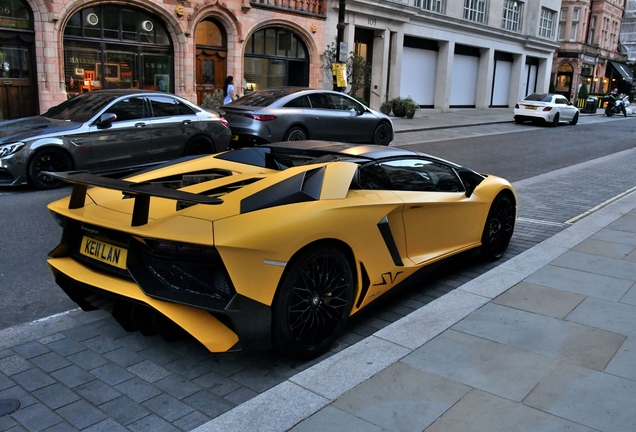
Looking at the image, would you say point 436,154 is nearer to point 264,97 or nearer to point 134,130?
point 264,97

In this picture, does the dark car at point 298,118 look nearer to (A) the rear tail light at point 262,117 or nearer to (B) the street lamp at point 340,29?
(A) the rear tail light at point 262,117

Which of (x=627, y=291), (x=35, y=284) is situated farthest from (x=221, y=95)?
(x=627, y=291)

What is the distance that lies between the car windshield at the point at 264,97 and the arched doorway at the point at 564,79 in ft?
163

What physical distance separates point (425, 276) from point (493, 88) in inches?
1561

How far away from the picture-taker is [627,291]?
5258 millimetres

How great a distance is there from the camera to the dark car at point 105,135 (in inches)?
359

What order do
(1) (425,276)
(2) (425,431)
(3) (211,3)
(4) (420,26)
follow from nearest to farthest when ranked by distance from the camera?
(2) (425,431), (1) (425,276), (3) (211,3), (4) (420,26)

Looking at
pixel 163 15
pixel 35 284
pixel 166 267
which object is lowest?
pixel 35 284

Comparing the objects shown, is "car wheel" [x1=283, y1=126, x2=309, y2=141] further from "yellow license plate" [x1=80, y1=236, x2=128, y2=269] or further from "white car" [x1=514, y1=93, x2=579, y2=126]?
"white car" [x1=514, y1=93, x2=579, y2=126]

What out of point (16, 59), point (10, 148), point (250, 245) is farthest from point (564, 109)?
point (250, 245)

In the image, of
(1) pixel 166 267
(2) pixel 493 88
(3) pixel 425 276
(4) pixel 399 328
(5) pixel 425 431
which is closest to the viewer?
(5) pixel 425 431

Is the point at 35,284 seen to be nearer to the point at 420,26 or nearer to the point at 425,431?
the point at 425,431

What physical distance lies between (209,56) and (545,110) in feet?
52.8

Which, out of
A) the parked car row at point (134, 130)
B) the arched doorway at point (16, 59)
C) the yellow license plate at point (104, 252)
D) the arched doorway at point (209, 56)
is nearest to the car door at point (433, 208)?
the yellow license plate at point (104, 252)
